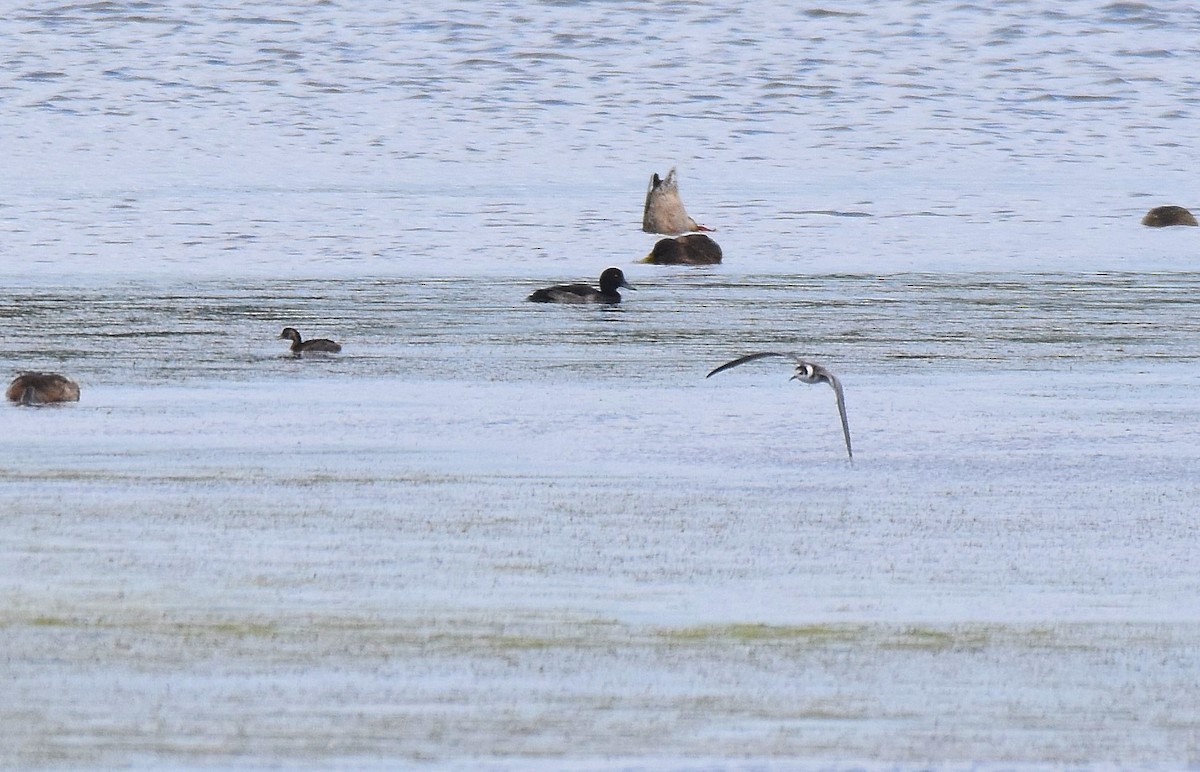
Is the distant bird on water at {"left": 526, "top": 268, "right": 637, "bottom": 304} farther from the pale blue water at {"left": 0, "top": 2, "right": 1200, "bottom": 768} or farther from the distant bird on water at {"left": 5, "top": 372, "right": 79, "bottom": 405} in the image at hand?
the distant bird on water at {"left": 5, "top": 372, "right": 79, "bottom": 405}

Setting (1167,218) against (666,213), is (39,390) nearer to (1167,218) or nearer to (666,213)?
(666,213)

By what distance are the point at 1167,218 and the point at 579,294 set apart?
9186 millimetres

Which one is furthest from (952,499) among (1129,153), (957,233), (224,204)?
(1129,153)

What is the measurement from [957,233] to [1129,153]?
501 inches

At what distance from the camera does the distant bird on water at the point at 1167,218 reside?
76.6 feet

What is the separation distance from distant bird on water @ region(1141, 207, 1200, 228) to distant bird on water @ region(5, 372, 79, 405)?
568 inches

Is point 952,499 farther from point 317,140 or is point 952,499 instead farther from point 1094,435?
point 317,140

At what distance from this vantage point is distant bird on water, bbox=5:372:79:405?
36.1ft

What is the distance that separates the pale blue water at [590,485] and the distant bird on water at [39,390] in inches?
6.4

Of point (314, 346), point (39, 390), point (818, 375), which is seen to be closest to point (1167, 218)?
point (314, 346)

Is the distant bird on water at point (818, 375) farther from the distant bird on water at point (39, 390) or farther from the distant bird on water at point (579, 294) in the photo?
the distant bird on water at point (579, 294)

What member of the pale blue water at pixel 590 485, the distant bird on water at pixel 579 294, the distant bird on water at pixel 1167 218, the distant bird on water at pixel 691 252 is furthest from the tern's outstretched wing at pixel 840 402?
the distant bird on water at pixel 1167 218

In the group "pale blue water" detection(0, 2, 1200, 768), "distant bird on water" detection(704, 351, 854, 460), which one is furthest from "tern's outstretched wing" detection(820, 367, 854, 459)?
"pale blue water" detection(0, 2, 1200, 768)

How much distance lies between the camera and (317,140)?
35.7 metres
